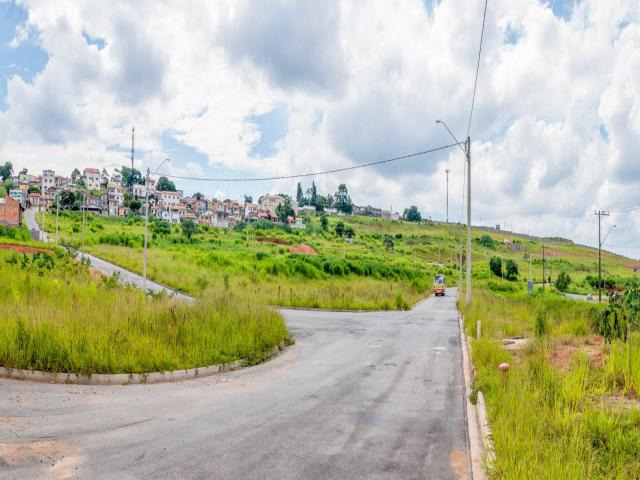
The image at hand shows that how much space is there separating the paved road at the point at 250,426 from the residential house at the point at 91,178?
188588mm

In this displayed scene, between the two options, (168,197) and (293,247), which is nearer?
(293,247)

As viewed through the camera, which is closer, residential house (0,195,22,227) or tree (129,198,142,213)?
residential house (0,195,22,227)

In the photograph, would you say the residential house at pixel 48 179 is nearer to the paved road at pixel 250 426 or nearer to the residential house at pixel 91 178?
the residential house at pixel 91 178

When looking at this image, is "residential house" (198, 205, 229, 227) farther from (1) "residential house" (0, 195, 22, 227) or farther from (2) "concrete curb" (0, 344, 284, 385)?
(2) "concrete curb" (0, 344, 284, 385)

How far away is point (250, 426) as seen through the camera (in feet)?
21.8

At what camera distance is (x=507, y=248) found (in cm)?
16388

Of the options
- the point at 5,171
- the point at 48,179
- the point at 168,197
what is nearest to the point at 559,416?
the point at 168,197

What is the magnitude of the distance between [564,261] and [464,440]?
157466 mm

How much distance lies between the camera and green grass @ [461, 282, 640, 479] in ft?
15.7

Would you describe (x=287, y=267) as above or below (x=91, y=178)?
below

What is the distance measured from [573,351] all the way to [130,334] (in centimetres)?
1022

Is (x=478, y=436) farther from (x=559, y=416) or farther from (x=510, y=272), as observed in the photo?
(x=510, y=272)

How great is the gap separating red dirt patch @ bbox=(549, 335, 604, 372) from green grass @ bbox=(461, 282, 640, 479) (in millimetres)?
129

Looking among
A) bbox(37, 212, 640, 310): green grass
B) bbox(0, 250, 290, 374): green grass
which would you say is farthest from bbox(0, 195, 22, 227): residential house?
bbox(0, 250, 290, 374): green grass
